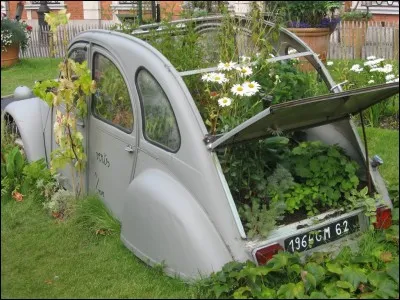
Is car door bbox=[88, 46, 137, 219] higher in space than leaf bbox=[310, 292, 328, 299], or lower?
higher

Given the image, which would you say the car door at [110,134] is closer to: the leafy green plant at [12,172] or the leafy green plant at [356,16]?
the leafy green plant at [12,172]

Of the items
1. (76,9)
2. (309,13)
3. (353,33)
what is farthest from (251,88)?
(76,9)

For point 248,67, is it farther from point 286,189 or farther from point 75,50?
point 75,50

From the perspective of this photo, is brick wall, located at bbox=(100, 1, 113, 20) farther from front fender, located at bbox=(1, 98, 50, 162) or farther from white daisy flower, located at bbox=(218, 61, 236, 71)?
white daisy flower, located at bbox=(218, 61, 236, 71)

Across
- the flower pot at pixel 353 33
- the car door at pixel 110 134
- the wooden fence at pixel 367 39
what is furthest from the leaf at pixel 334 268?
the flower pot at pixel 353 33

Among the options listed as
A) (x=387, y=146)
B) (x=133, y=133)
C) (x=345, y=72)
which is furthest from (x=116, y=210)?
(x=345, y=72)

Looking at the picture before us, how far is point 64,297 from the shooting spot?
3240mm

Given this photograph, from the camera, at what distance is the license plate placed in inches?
138

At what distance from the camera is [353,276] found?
3.32 m

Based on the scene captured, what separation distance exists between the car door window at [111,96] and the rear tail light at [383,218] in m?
1.75

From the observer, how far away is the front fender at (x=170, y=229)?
3357 mm

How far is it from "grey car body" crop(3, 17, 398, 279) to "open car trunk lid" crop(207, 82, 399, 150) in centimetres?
1

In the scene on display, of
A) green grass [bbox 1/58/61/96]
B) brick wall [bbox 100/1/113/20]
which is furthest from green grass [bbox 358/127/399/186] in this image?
green grass [bbox 1/58/61/96]

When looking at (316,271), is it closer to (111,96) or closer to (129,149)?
(129,149)
